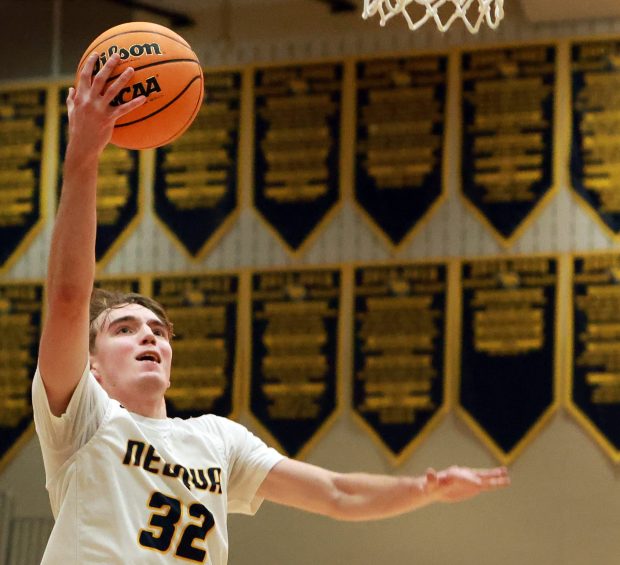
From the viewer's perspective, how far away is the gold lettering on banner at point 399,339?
7953 mm

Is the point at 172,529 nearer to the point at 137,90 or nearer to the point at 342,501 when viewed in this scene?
the point at 342,501

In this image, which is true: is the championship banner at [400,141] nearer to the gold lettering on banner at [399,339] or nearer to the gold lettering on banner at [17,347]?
the gold lettering on banner at [399,339]

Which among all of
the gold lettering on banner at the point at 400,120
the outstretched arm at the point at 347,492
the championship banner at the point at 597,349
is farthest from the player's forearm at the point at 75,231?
the gold lettering on banner at the point at 400,120

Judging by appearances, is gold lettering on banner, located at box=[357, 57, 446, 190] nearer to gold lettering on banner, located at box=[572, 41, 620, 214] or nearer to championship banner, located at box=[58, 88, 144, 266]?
gold lettering on banner, located at box=[572, 41, 620, 214]

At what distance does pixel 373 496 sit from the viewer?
13.0 feet

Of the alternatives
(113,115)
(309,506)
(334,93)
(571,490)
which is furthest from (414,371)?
(113,115)

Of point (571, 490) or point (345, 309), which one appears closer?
point (571, 490)

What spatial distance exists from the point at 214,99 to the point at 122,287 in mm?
1527

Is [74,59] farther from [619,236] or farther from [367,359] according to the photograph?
[619,236]

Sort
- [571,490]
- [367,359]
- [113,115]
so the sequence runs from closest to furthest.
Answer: [113,115], [571,490], [367,359]

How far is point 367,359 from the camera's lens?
26.5 feet

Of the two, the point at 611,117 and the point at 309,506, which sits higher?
the point at 611,117

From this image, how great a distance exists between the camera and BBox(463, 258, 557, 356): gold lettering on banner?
7.81 m

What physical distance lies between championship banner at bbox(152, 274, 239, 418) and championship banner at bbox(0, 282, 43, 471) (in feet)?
3.29
